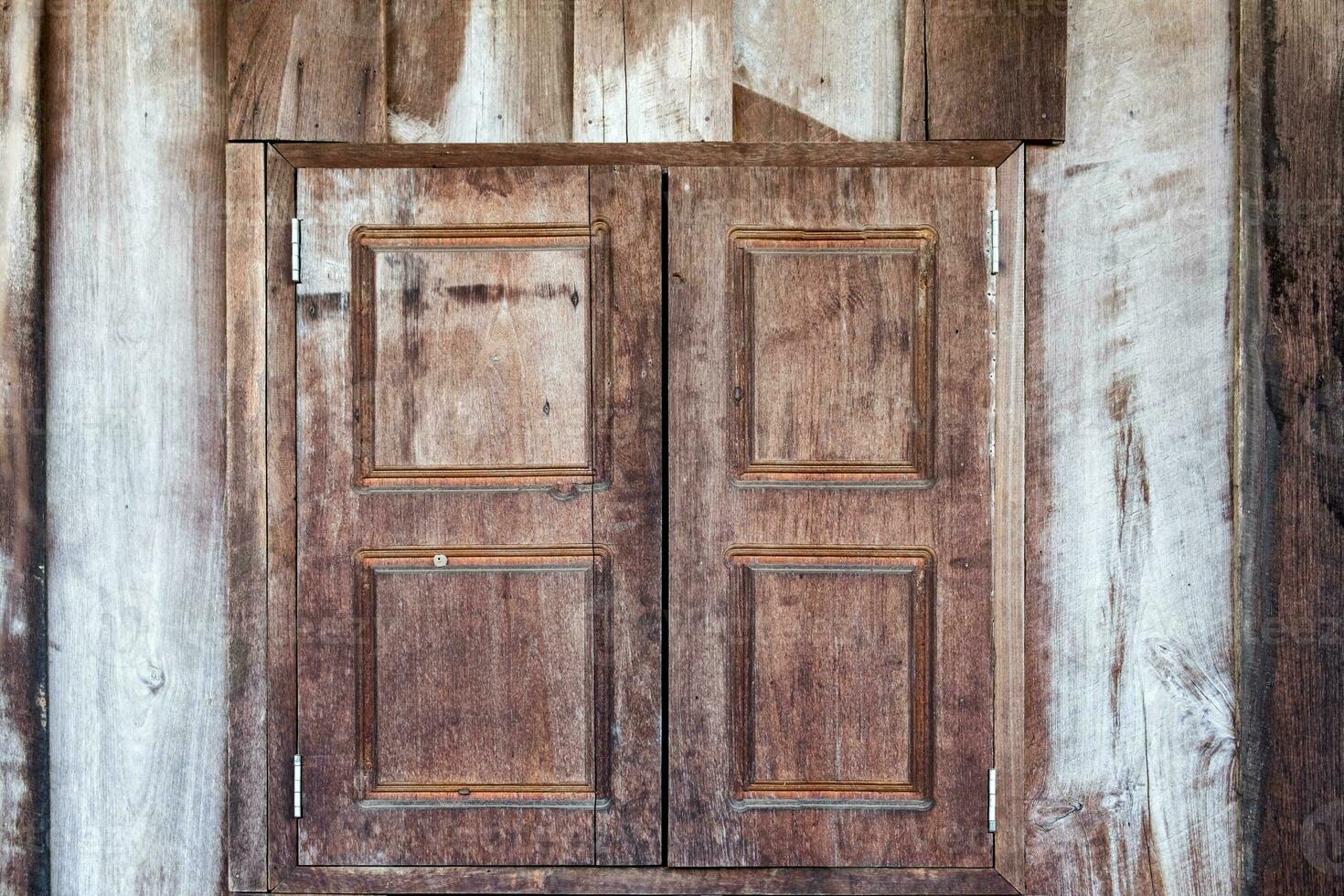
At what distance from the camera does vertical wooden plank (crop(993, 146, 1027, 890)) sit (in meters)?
1.93

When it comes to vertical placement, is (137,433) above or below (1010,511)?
above

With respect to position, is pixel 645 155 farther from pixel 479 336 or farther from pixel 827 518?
pixel 827 518

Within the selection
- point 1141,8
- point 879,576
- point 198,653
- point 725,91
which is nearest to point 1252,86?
point 1141,8

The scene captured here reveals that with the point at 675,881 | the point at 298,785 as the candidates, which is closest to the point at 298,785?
the point at 298,785

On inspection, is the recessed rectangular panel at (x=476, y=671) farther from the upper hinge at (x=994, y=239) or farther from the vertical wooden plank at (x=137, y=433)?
the upper hinge at (x=994, y=239)

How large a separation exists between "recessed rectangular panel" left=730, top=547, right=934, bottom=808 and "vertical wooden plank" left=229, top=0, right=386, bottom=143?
124 cm

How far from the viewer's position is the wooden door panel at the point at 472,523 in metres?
1.93

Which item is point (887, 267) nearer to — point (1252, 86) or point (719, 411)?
point (719, 411)

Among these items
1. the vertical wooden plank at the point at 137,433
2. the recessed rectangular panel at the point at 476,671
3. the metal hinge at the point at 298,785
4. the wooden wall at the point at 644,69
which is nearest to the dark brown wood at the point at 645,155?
the wooden wall at the point at 644,69

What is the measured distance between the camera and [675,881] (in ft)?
6.40

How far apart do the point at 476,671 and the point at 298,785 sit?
45 centimetres

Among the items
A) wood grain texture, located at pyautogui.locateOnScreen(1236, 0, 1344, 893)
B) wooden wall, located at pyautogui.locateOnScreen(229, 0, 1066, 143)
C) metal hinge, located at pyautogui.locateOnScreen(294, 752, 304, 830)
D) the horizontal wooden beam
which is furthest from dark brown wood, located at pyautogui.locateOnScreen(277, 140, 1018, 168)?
the horizontal wooden beam

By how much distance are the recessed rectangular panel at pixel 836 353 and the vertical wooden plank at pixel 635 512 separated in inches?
7.3

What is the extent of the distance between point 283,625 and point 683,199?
1250mm
